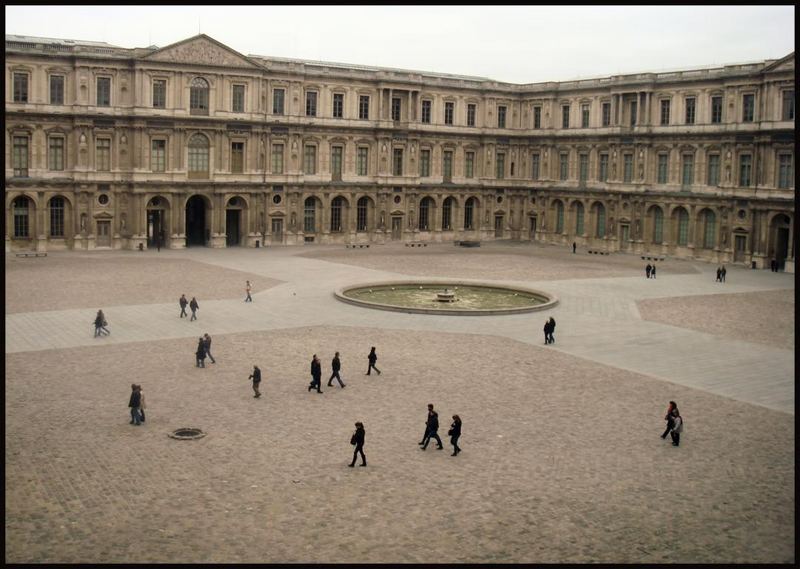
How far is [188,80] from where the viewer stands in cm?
6881

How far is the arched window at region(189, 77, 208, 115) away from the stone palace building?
4.4 inches

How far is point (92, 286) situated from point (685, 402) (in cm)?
3354

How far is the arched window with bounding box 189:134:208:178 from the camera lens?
230 ft

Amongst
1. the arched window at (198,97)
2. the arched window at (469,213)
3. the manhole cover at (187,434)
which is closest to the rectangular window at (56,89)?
the arched window at (198,97)

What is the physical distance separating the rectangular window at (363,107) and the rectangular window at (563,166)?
1843 cm

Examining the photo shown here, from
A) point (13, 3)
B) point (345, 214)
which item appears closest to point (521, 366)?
point (13, 3)

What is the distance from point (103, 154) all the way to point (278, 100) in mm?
14937

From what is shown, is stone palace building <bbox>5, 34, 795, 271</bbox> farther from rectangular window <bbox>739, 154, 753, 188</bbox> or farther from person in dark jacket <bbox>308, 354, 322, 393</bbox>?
person in dark jacket <bbox>308, 354, 322, 393</bbox>

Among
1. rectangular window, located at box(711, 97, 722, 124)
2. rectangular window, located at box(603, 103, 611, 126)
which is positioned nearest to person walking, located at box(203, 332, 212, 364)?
rectangular window, located at box(711, 97, 722, 124)

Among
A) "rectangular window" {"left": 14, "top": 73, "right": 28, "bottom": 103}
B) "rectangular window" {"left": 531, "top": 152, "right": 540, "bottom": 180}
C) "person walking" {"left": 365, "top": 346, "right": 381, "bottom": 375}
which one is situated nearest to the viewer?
"person walking" {"left": 365, "top": 346, "right": 381, "bottom": 375}

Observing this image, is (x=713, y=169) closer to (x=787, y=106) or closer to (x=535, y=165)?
(x=787, y=106)

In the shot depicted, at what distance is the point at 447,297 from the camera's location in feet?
149

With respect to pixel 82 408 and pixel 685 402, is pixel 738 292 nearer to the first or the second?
pixel 685 402

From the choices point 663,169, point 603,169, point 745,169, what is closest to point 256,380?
point 745,169
